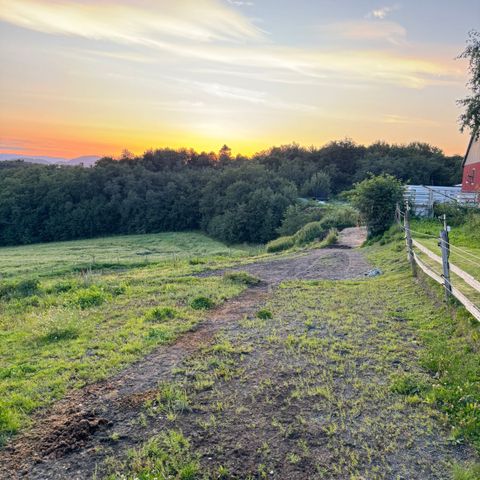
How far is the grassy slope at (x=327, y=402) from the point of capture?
13.4ft

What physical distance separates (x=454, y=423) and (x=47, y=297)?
1157 cm

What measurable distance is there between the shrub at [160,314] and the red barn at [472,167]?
29585mm

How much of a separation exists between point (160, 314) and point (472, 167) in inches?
1299

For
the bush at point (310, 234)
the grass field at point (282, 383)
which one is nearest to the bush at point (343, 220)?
the bush at point (310, 234)

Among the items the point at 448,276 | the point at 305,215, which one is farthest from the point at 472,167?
the point at 448,276

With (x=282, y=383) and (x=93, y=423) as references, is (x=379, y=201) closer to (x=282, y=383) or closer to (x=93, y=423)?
(x=282, y=383)

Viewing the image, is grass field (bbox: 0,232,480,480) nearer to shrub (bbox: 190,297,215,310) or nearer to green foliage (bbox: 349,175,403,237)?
shrub (bbox: 190,297,215,310)

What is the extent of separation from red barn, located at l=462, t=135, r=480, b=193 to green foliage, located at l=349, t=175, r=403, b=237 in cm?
1538

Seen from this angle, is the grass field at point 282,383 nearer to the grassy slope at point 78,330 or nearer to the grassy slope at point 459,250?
the grassy slope at point 78,330

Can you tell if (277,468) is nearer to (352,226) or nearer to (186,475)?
(186,475)

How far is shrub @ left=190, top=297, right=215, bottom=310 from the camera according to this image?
10008 millimetres

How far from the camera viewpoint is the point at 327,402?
5.14m

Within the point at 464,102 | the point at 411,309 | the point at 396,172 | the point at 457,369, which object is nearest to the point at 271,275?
the point at 411,309

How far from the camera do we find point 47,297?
40.8 ft
